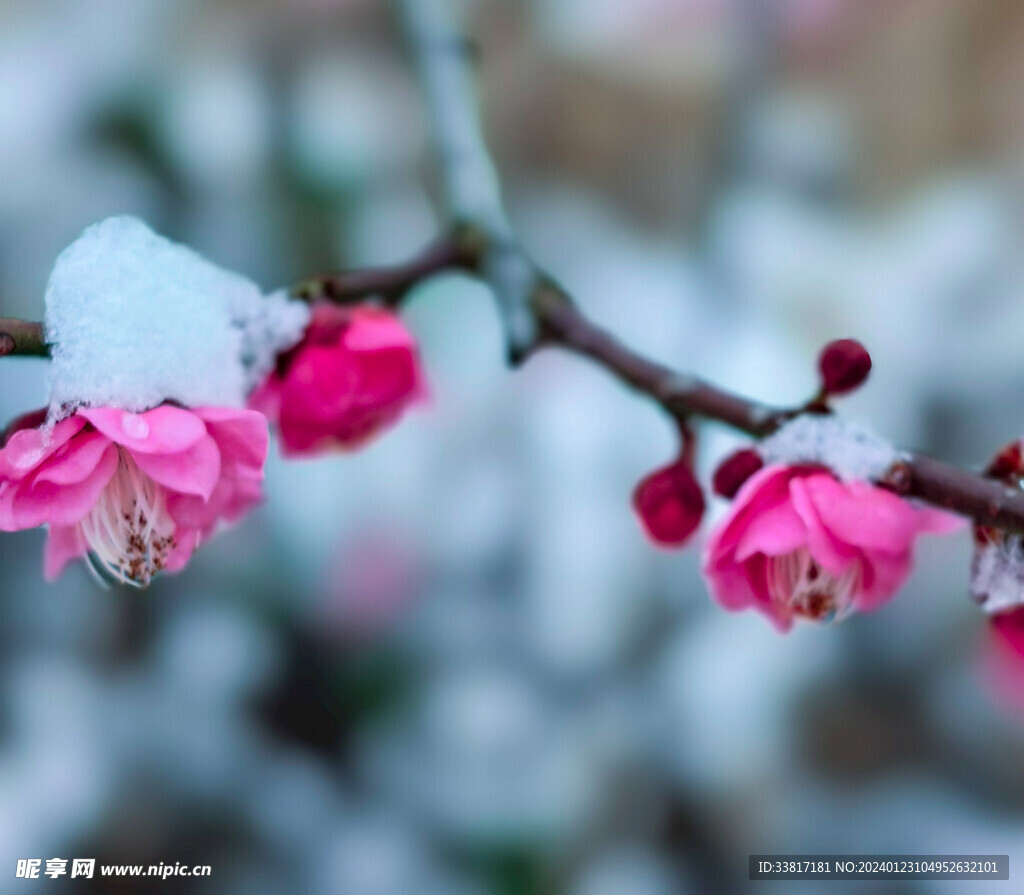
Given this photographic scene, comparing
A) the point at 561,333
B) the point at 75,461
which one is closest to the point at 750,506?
the point at 561,333

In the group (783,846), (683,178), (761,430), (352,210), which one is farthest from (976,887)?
(352,210)

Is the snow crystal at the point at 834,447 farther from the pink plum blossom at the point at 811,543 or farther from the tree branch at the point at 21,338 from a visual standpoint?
the tree branch at the point at 21,338

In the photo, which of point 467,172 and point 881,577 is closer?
point 881,577

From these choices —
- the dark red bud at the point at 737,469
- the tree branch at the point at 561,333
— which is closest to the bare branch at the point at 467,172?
the tree branch at the point at 561,333

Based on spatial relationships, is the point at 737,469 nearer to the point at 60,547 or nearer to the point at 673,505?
the point at 673,505

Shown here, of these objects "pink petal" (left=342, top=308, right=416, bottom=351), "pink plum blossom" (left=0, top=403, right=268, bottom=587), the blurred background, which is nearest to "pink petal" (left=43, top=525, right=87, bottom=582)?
"pink plum blossom" (left=0, top=403, right=268, bottom=587)
